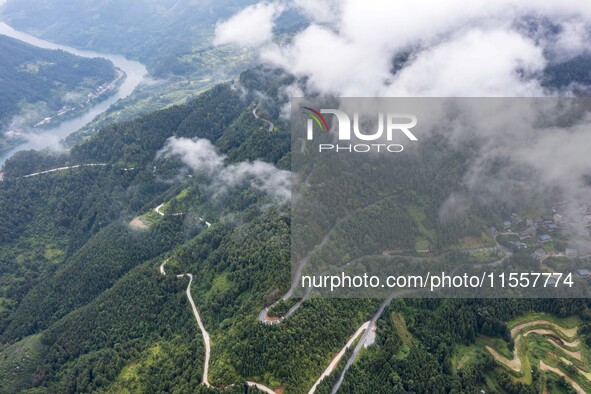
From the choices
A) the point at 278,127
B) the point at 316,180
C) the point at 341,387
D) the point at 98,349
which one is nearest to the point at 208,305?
the point at 98,349

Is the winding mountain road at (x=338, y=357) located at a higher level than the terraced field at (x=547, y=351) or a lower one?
higher

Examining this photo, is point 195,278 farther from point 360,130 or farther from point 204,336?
point 360,130

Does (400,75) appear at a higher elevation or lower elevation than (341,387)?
Answer: higher

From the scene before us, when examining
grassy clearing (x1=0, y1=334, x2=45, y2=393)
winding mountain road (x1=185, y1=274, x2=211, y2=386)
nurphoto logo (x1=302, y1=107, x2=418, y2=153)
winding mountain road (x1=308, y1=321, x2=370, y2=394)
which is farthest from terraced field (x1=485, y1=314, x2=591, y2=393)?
grassy clearing (x1=0, y1=334, x2=45, y2=393)

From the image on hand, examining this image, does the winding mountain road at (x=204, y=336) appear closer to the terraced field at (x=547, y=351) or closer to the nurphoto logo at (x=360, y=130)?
the nurphoto logo at (x=360, y=130)

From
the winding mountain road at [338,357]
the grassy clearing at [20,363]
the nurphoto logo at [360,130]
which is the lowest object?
the grassy clearing at [20,363]

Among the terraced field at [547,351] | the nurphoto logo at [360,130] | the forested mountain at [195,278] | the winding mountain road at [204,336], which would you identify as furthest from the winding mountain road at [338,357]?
the nurphoto logo at [360,130]

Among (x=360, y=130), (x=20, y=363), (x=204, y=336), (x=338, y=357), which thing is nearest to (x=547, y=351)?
(x=338, y=357)

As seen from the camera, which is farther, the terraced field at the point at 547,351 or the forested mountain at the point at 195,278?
the terraced field at the point at 547,351

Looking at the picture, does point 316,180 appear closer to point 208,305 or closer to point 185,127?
point 208,305
